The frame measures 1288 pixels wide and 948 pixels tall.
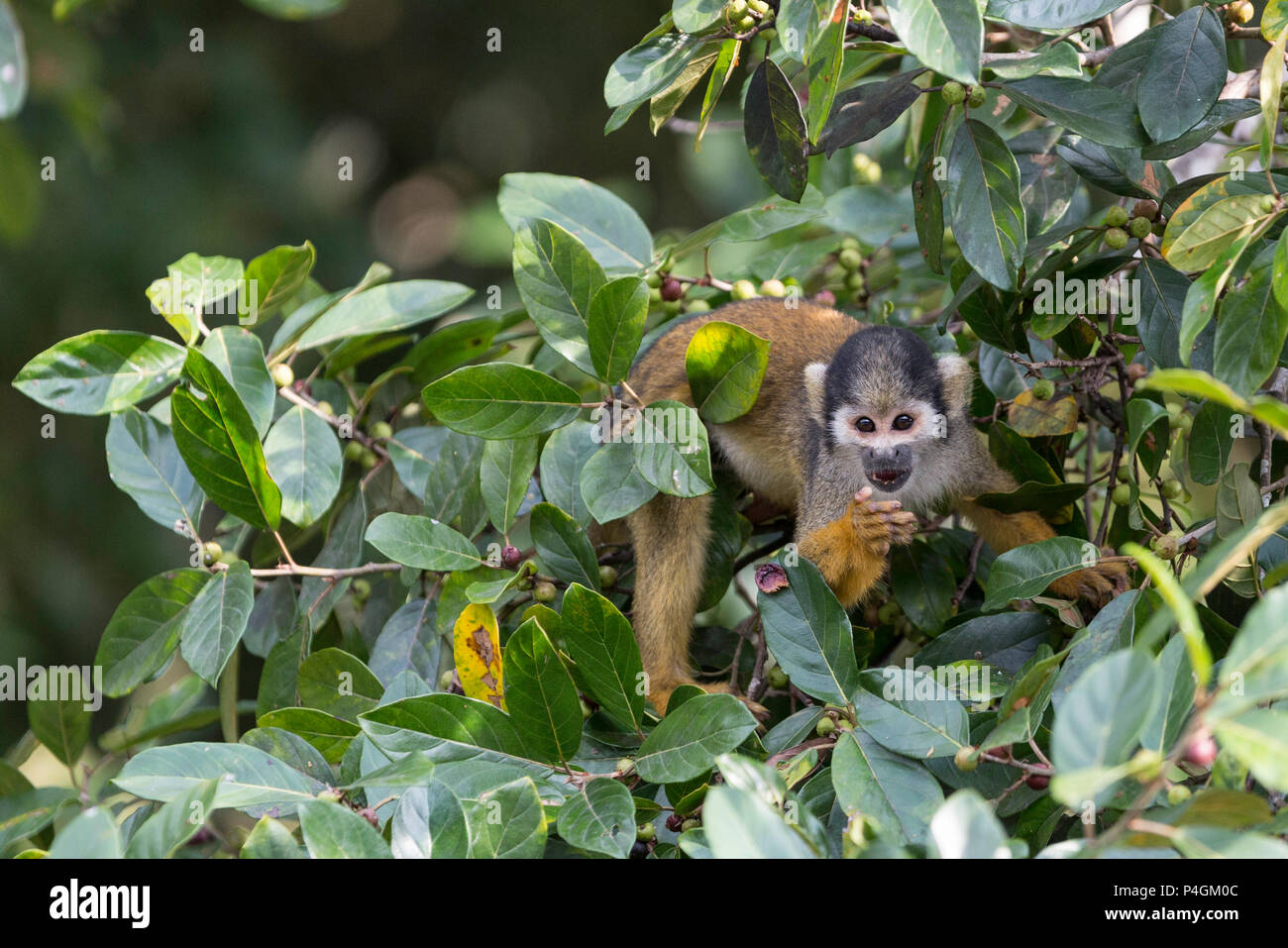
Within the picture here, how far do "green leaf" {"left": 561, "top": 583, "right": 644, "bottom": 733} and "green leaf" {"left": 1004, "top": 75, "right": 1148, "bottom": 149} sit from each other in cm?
129

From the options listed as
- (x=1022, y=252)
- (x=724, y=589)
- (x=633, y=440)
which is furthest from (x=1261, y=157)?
(x=724, y=589)

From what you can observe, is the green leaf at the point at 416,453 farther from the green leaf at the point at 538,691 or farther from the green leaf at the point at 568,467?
the green leaf at the point at 538,691

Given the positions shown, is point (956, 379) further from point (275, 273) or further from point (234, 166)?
point (234, 166)

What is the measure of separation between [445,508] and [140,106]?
226 inches

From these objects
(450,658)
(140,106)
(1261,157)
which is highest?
(140,106)

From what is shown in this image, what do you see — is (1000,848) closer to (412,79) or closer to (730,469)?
(730,469)

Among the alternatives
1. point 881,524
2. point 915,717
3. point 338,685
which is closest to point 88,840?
point 338,685

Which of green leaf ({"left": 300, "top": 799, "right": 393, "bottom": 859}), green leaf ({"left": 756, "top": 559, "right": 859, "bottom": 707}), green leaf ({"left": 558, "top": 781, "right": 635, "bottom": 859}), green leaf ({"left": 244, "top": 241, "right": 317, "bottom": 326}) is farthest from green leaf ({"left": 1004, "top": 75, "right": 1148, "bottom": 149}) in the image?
green leaf ({"left": 300, "top": 799, "right": 393, "bottom": 859})

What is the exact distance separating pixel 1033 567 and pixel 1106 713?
0.94 metres

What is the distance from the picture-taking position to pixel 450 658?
9.06 feet

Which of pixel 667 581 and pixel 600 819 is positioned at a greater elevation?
pixel 667 581

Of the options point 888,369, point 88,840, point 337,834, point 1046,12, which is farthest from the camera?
point 888,369

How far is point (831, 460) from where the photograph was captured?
3.18m

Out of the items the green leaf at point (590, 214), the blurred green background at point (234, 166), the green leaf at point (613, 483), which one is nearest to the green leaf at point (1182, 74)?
the green leaf at point (613, 483)
